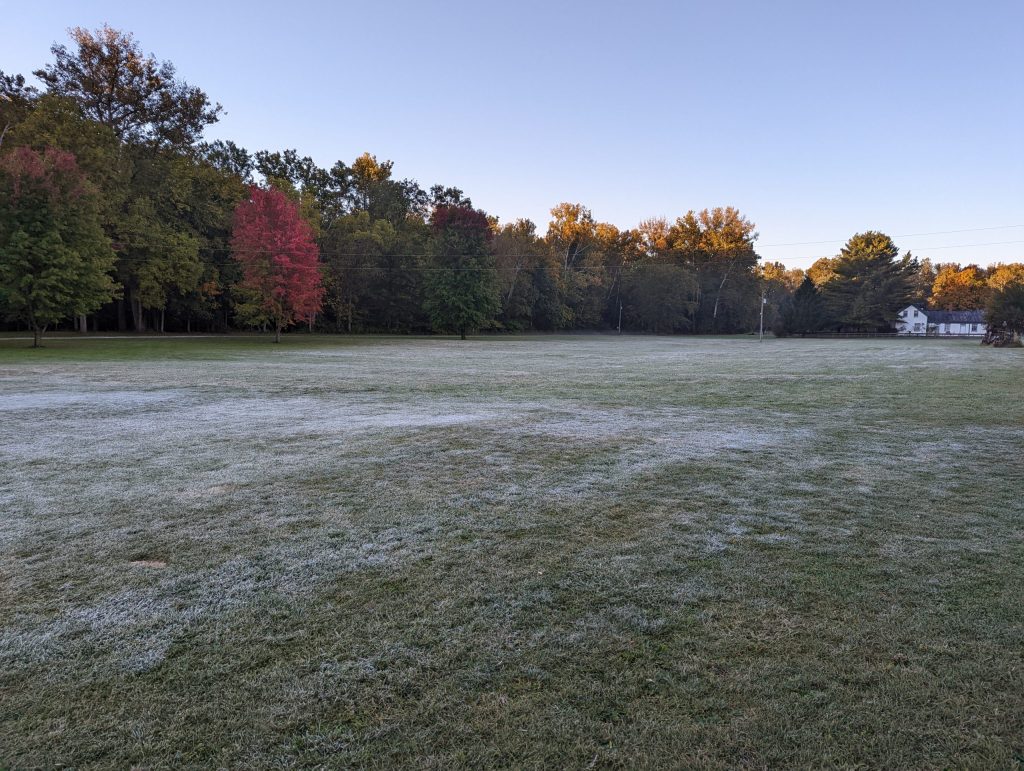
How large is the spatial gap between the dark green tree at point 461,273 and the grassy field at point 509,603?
3797 cm

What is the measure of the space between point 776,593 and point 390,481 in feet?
10.2

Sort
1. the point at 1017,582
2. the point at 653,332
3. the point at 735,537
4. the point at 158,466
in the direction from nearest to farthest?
the point at 1017,582
the point at 735,537
the point at 158,466
the point at 653,332

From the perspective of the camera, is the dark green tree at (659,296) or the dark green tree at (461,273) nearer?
the dark green tree at (461,273)

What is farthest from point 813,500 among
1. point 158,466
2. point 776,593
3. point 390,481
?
point 158,466

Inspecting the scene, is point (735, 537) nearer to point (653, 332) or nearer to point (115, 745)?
point (115, 745)

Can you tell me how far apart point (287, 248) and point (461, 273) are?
1472cm

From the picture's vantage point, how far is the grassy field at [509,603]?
1812mm

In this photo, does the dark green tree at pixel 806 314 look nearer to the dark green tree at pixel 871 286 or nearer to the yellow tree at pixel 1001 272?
the dark green tree at pixel 871 286

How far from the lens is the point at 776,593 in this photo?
2.77 m

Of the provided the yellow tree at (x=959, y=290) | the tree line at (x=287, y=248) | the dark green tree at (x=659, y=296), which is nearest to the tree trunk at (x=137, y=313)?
the tree line at (x=287, y=248)

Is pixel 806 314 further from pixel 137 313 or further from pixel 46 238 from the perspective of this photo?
pixel 46 238

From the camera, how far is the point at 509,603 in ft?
8.83

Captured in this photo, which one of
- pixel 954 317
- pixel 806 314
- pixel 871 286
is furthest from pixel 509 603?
pixel 954 317

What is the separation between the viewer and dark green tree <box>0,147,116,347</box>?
23.2m
